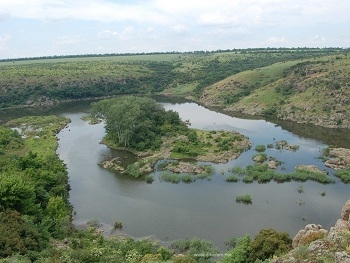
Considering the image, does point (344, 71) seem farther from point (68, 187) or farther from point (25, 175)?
point (25, 175)

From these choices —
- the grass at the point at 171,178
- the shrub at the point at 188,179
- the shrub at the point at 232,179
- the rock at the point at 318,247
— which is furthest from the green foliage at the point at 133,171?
the rock at the point at 318,247

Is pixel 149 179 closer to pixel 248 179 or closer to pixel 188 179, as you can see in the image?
pixel 188 179

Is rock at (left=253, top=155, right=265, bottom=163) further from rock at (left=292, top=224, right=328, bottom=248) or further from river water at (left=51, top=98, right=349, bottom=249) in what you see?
rock at (left=292, top=224, right=328, bottom=248)

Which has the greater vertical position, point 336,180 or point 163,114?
point 163,114

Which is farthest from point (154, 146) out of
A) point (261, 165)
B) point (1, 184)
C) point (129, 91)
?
point (129, 91)

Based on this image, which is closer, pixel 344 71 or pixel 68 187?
pixel 68 187

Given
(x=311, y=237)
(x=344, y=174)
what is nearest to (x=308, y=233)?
(x=311, y=237)
